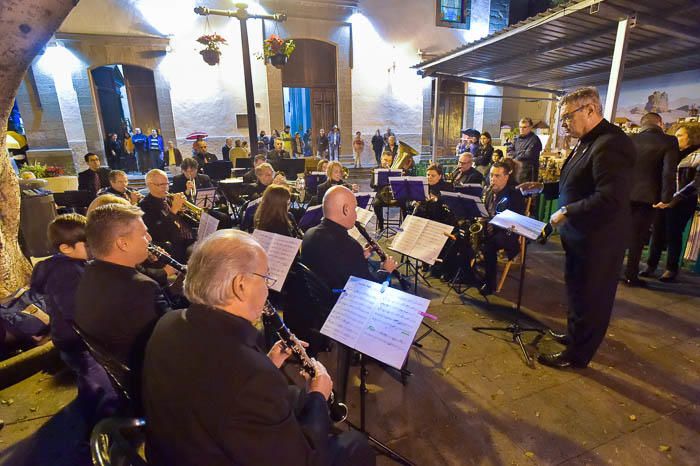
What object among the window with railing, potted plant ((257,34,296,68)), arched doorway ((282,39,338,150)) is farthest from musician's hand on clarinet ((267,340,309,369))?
the window with railing

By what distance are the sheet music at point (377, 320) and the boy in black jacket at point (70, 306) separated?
154 cm

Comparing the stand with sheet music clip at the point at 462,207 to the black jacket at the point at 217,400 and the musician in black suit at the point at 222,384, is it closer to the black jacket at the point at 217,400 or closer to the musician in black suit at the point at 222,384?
the musician in black suit at the point at 222,384

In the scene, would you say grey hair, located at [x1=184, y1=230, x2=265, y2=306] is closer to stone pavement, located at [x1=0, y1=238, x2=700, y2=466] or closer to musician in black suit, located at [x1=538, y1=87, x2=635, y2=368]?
stone pavement, located at [x1=0, y1=238, x2=700, y2=466]

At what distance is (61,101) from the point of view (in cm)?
1206

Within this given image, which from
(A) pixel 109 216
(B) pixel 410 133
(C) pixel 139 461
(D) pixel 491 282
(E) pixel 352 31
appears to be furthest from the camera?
(B) pixel 410 133

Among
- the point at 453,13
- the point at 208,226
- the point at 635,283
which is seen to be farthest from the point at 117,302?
the point at 453,13

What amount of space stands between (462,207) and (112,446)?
381cm

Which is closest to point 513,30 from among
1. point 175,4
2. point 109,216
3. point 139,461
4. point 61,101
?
point 109,216

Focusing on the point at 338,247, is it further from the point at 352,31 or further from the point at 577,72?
the point at 352,31

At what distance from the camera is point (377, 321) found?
1823mm

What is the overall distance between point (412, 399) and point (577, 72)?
12097 millimetres

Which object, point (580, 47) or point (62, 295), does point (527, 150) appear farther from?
point (62, 295)

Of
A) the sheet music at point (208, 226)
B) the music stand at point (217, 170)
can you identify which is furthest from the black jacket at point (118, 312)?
the music stand at point (217, 170)

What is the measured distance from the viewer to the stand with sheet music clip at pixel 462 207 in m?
4.04
